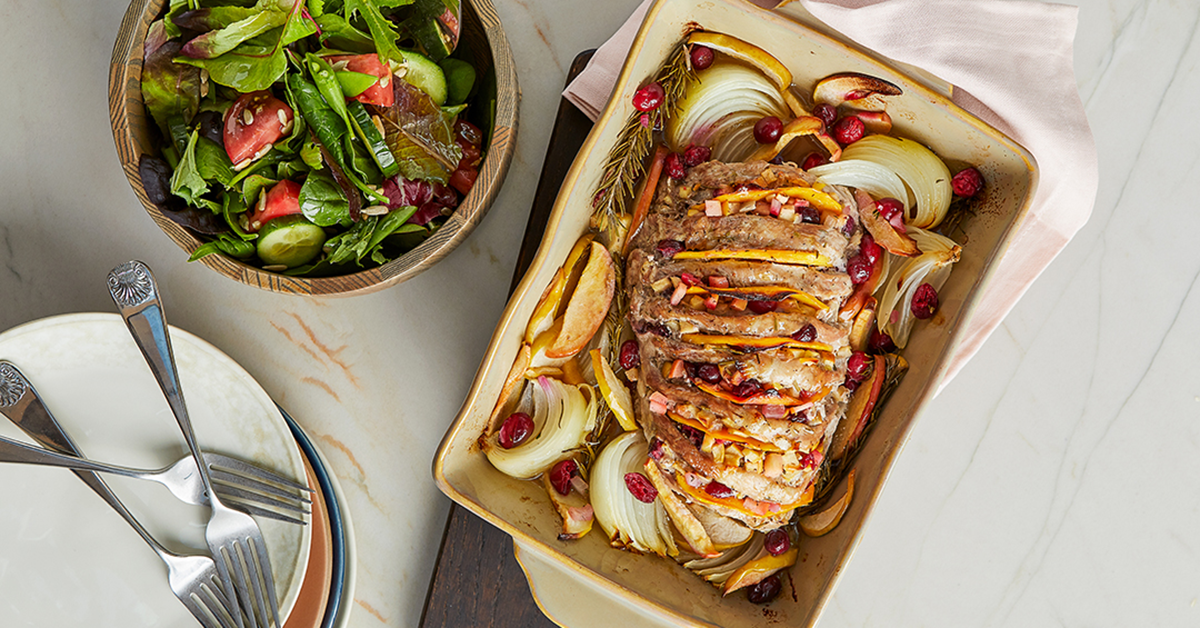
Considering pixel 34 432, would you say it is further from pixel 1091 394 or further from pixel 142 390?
pixel 1091 394

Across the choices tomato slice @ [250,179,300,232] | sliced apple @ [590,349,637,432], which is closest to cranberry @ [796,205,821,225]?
sliced apple @ [590,349,637,432]

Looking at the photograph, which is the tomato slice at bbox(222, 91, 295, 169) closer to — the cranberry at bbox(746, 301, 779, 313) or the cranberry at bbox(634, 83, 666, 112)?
the cranberry at bbox(634, 83, 666, 112)

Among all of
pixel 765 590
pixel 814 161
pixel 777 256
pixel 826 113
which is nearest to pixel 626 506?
pixel 765 590

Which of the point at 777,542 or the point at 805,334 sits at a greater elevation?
the point at 805,334

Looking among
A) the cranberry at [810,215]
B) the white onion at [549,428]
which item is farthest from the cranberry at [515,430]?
the cranberry at [810,215]

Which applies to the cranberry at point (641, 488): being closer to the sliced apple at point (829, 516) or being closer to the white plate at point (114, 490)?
the sliced apple at point (829, 516)

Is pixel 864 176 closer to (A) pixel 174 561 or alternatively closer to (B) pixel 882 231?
(B) pixel 882 231

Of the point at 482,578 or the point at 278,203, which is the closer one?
the point at 278,203
